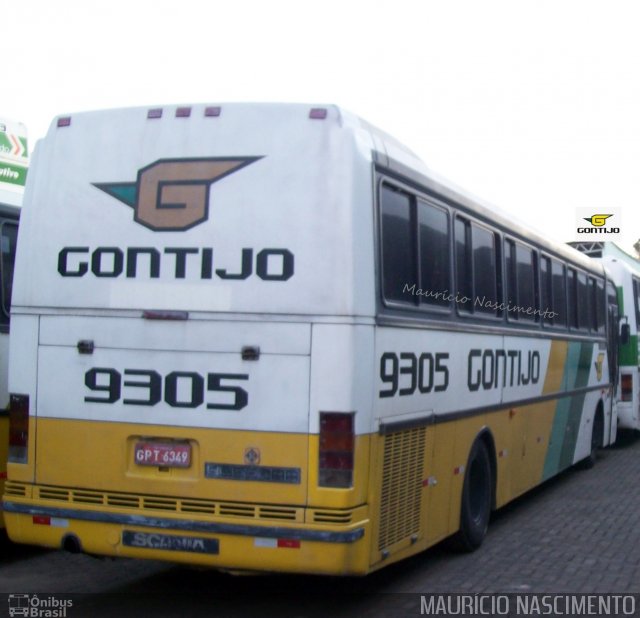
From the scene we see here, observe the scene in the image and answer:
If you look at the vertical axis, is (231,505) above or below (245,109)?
below

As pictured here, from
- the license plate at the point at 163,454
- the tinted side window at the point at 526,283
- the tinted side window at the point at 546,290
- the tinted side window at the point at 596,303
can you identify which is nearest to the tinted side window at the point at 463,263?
the tinted side window at the point at 526,283

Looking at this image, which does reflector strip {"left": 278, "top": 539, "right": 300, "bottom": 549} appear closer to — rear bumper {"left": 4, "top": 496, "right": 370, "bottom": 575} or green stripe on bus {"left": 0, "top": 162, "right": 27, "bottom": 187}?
rear bumper {"left": 4, "top": 496, "right": 370, "bottom": 575}

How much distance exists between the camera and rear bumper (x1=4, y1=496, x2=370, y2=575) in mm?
6180

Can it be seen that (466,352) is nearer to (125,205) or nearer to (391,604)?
(391,604)

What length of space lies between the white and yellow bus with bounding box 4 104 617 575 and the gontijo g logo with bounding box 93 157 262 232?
0.01m

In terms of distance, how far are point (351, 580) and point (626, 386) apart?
12.1 meters

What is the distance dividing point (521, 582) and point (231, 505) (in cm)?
272

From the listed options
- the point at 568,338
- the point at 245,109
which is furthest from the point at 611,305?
the point at 245,109

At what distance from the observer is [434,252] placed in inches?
310

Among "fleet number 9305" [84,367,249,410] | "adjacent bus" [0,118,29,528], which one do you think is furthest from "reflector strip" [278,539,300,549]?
"adjacent bus" [0,118,29,528]

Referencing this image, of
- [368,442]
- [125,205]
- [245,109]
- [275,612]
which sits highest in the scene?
[245,109]

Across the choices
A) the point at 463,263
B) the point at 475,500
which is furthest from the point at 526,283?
the point at 475,500

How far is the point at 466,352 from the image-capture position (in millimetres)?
8617

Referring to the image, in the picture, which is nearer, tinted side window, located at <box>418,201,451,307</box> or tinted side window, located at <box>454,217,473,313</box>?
tinted side window, located at <box>418,201,451,307</box>
